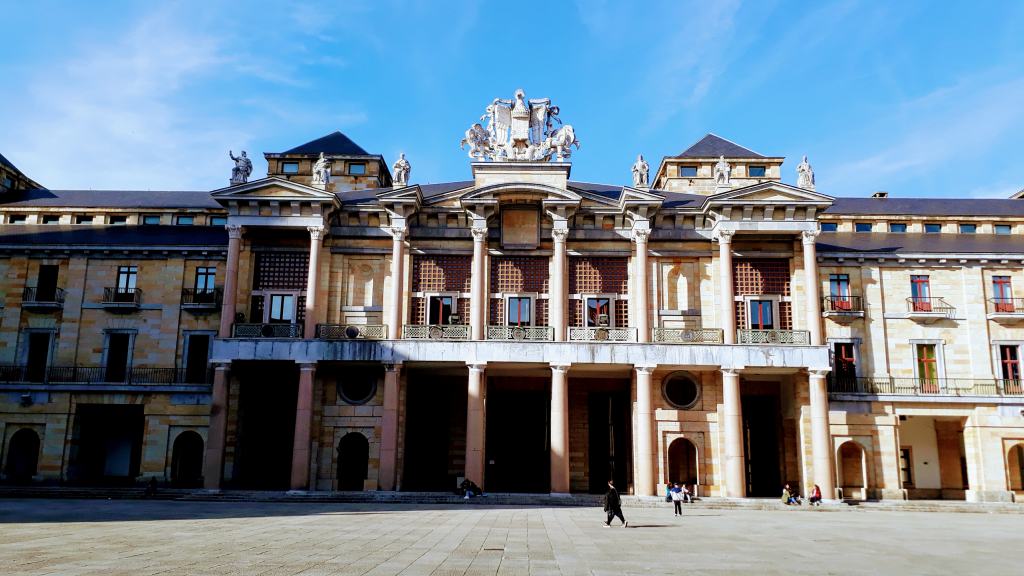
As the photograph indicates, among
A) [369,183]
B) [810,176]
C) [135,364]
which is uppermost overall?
[369,183]

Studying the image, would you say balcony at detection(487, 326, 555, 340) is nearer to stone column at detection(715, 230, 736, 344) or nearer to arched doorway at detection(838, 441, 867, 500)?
stone column at detection(715, 230, 736, 344)

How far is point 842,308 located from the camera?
43.4m

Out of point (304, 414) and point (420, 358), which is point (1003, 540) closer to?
point (420, 358)

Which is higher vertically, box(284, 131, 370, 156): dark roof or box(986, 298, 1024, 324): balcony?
box(284, 131, 370, 156): dark roof

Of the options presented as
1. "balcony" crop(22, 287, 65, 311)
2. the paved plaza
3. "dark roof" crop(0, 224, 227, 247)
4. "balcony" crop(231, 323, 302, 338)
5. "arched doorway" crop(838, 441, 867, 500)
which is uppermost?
"dark roof" crop(0, 224, 227, 247)

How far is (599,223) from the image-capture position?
4288 centimetres

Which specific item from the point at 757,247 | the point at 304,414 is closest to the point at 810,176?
the point at 757,247

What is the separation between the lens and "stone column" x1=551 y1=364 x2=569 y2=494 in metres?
37.9

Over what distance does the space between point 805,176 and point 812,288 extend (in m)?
6.17

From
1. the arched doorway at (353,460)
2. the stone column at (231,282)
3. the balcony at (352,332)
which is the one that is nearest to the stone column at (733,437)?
the balcony at (352,332)

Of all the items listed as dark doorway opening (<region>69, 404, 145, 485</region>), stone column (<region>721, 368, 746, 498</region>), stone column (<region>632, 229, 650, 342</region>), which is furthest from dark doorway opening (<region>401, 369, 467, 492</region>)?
dark doorway opening (<region>69, 404, 145, 485</region>)

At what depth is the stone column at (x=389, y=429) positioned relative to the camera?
3847 cm

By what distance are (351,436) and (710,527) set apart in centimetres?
2211

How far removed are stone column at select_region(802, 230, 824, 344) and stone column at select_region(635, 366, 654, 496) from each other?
850 centimetres
